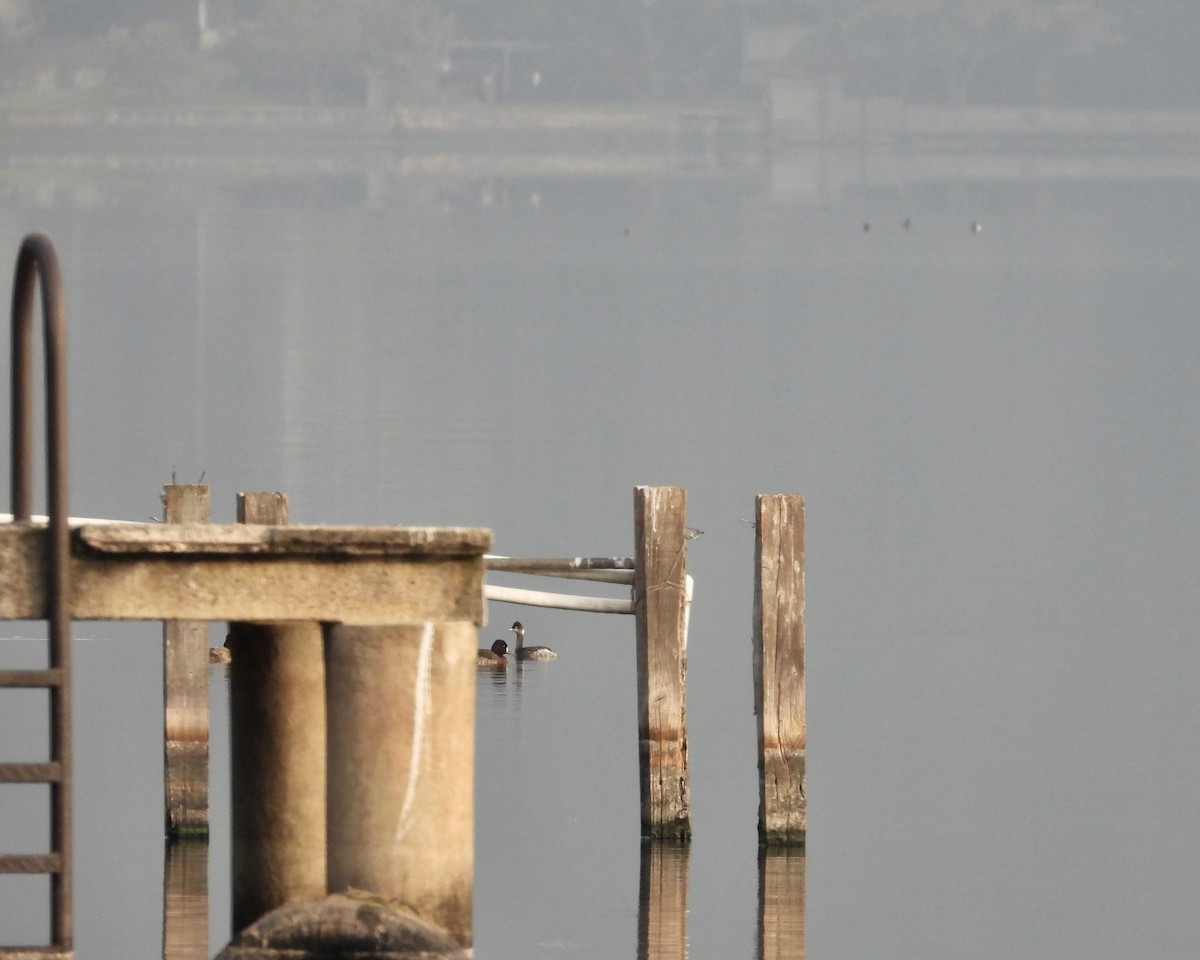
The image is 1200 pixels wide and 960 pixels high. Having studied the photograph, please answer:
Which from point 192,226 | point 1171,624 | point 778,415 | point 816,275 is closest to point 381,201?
point 192,226

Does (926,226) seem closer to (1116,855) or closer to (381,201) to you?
(381,201)

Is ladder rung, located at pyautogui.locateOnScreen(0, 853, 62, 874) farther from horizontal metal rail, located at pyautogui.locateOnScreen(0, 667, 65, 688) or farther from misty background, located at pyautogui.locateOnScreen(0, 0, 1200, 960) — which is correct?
misty background, located at pyautogui.locateOnScreen(0, 0, 1200, 960)

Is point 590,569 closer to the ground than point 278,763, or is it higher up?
higher up

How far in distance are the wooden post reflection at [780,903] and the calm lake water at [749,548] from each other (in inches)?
1.5

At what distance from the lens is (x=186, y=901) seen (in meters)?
11.9

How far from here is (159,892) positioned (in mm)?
12141

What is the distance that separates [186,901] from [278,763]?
3354mm

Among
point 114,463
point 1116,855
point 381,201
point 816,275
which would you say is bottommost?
point 1116,855

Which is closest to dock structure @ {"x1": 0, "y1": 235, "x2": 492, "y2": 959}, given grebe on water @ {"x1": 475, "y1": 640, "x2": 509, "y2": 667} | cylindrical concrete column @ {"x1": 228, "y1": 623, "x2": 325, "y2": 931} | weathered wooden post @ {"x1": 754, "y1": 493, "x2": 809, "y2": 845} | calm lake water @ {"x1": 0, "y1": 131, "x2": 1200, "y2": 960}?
cylindrical concrete column @ {"x1": 228, "y1": 623, "x2": 325, "y2": 931}

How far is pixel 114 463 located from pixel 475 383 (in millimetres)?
16029

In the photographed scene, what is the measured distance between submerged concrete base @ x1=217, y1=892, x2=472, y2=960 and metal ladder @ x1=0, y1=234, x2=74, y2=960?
0.68 meters

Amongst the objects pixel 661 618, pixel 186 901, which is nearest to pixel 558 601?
pixel 661 618

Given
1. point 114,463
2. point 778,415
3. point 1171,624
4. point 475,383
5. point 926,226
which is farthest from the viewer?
point 926,226

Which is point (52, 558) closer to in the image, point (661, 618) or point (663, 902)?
point (661, 618)
